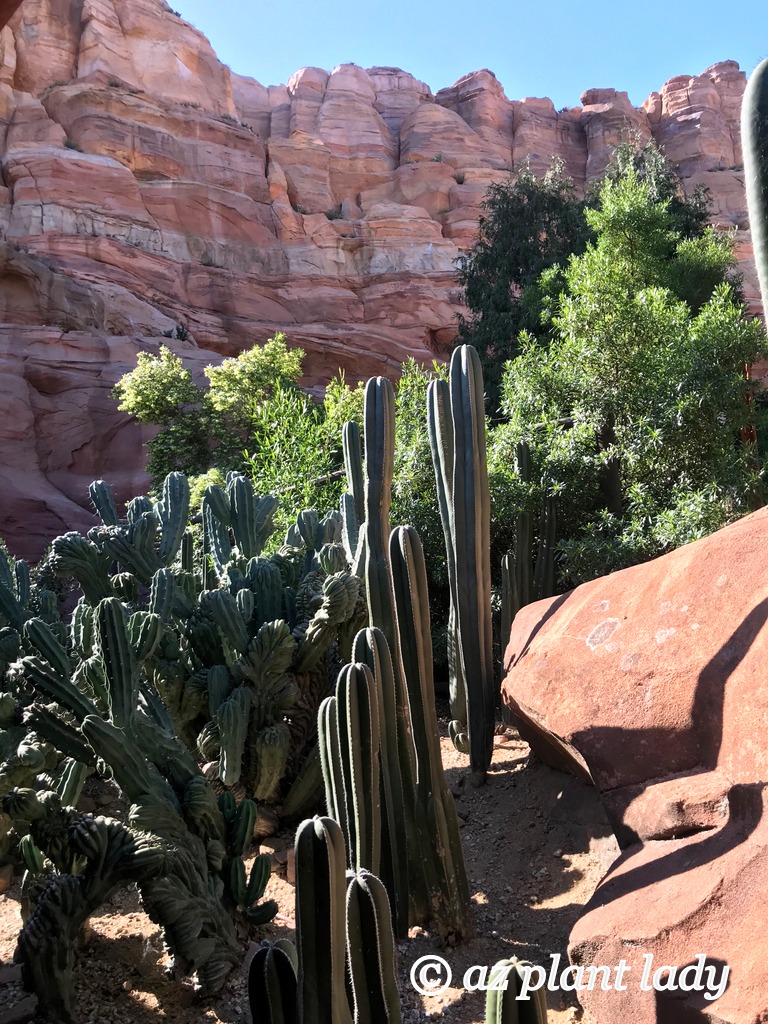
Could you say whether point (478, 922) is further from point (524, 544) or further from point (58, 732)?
point (524, 544)

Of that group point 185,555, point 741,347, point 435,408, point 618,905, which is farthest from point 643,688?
point 741,347


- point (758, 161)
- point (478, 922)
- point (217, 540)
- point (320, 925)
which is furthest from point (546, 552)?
point (320, 925)

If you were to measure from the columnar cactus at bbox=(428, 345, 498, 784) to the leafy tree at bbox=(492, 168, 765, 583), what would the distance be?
1.70 m

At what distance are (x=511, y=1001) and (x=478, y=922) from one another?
1.97 metres

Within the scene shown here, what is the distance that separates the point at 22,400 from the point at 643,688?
16500 mm

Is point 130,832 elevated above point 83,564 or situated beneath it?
situated beneath

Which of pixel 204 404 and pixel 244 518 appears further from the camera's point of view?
pixel 204 404

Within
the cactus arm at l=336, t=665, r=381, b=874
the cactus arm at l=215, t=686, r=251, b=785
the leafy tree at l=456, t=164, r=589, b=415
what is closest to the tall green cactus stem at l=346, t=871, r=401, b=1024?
the cactus arm at l=336, t=665, r=381, b=874

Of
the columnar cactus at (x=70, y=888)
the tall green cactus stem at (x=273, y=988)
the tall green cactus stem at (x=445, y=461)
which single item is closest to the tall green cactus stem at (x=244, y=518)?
the tall green cactus stem at (x=445, y=461)

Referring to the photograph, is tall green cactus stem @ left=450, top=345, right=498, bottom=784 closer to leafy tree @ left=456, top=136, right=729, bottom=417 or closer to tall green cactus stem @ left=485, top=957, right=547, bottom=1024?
tall green cactus stem @ left=485, top=957, right=547, bottom=1024

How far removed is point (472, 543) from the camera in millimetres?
4523

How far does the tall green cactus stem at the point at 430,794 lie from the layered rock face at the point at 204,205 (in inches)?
Answer: 509

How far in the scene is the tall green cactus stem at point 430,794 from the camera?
10.6ft

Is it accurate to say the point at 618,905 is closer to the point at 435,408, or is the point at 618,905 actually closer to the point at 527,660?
the point at 527,660
